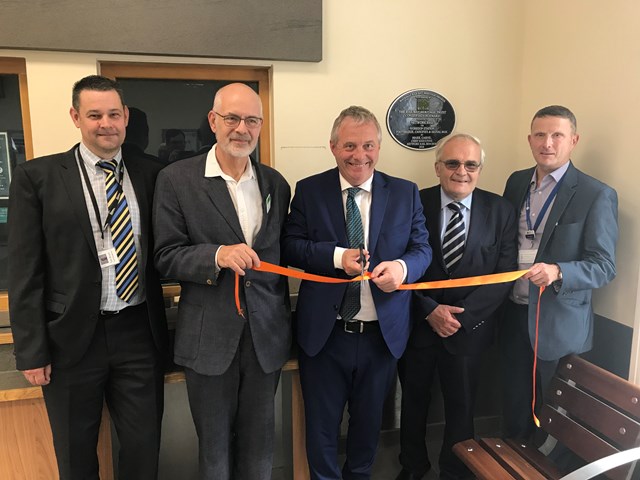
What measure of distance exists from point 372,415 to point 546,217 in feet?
4.65

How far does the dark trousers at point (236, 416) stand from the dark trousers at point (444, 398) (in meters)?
0.89

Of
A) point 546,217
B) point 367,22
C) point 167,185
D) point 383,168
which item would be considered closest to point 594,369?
point 546,217

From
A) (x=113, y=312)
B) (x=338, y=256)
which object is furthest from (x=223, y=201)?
(x=113, y=312)

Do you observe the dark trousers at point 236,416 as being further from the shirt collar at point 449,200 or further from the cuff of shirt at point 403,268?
the shirt collar at point 449,200

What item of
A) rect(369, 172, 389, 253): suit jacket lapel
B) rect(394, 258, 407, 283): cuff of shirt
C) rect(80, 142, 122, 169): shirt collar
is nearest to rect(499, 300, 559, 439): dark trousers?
rect(394, 258, 407, 283): cuff of shirt

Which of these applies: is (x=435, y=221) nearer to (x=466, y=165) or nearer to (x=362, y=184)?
(x=466, y=165)

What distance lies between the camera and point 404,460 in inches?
113

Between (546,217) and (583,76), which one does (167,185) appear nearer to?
(546,217)

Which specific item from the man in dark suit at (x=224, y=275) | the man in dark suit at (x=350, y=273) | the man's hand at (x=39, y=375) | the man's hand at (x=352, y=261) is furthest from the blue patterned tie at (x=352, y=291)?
the man's hand at (x=39, y=375)

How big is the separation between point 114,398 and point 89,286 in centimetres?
57

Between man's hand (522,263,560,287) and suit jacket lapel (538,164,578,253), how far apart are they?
0.23 metres

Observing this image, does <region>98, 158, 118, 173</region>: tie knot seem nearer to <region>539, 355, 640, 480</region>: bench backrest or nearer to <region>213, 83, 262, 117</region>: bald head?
<region>213, 83, 262, 117</region>: bald head

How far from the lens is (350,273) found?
85.0 inches

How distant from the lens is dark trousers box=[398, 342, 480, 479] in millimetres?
2656
